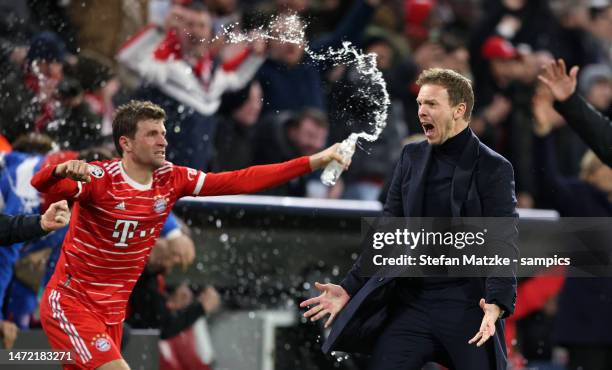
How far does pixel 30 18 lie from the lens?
421 inches

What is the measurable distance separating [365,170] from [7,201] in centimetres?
370

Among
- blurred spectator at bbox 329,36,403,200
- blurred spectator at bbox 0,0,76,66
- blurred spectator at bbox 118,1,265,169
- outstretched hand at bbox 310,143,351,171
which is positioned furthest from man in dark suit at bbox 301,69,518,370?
blurred spectator at bbox 0,0,76,66

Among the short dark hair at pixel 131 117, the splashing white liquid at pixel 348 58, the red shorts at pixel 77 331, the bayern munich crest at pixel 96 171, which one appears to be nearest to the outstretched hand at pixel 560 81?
the splashing white liquid at pixel 348 58

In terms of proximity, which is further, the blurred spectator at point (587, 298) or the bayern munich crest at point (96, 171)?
the blurred spectator at point (587, 298)

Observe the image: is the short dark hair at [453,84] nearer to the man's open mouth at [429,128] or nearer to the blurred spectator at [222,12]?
the man's open mouth at [429,128]

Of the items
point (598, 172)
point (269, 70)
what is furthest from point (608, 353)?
point (269, 70)

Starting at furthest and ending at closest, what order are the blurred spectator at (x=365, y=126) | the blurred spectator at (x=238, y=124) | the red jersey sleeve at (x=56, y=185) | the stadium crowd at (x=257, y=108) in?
the blurred spectator at (x=238, y=124)
the stadium crowd at (x=257, y=108)
the blurred spectator at (x=365, y=126)
the red jersey sleeve at (x=56, y=185)

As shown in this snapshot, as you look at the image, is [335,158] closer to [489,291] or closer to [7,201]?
[489,291]

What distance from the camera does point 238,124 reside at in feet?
34.3

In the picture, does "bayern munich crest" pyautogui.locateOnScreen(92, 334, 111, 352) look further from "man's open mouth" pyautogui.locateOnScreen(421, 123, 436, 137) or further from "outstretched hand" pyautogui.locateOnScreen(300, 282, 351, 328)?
"man's open mouth" pyautogui.locateOnScreen(421, 123, 436, 137)

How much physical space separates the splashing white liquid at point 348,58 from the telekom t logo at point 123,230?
1.36 meters

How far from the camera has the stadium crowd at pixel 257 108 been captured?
8.55 metres

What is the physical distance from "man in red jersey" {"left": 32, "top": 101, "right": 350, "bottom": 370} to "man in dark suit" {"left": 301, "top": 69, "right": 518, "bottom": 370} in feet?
1.91

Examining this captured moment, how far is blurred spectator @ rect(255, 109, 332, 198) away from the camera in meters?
10.2
